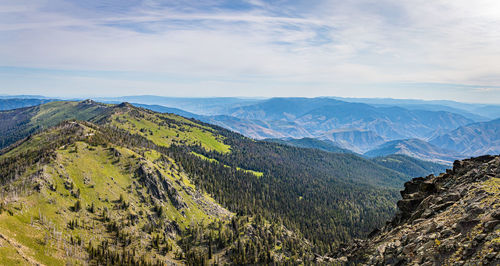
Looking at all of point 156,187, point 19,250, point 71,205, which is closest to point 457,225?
point 19,250

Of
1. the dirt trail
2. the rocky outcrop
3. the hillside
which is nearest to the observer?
the dirt trail

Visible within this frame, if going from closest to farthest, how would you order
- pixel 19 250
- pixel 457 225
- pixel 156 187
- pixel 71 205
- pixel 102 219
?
pixel 457 225, pixel 19 250, pixel 71 205, pixel 102 219, pixel 156 187

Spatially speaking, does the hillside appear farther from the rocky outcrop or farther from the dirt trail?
the rocky outcrop

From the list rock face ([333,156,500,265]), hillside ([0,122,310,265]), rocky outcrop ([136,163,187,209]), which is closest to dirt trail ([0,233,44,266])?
hillside ([0,122,310,265])

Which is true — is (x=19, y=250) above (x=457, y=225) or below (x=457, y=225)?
below

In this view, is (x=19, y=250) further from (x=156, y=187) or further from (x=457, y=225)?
(x=457, y=225)

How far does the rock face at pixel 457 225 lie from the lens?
40.2 m

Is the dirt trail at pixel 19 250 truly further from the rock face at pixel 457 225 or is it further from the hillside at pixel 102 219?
the rock face at pixel 457 225

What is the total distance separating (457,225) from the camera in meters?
47.3

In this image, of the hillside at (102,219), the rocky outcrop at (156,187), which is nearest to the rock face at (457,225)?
the hillside at (102,219)

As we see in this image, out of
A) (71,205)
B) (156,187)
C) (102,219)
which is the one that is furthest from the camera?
(156,187)

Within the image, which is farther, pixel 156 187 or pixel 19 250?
pixel 156 187

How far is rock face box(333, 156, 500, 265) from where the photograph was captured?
4019 centimetres

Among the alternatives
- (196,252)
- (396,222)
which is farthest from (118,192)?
(396,222)
